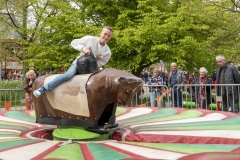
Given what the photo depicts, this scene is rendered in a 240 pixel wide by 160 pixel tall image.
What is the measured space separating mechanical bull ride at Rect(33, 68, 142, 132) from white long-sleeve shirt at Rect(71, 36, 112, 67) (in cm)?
44

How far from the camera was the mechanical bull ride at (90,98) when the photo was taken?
3305mm

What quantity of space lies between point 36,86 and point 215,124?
7.93 ft

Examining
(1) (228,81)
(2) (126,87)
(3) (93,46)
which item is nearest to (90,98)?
(2) (126,87)

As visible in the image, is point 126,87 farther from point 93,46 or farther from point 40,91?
point 40,91

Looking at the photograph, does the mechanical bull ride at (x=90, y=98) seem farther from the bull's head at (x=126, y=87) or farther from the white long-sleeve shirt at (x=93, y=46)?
the white long-sleeve shirt at (x=93, y=46)

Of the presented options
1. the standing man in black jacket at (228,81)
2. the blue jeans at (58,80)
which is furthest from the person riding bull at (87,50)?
the standing man in black jacket at (228,81)

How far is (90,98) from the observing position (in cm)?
332

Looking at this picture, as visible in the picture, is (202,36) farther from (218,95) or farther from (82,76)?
(82,76)

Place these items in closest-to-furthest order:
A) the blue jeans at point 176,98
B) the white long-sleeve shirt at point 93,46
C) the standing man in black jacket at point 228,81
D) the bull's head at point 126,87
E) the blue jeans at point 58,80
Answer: the bull's head at point 126,87
the blue jeans at point 58,80
the white long-sleeve shirt at point 93,46
the standing man in black jacket at point 228,81
the blue jeans at point 176,98

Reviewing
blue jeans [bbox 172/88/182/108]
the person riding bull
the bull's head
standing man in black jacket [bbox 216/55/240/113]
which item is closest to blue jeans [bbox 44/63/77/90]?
the person riding bull

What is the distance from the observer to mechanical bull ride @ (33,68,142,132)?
10.8ft

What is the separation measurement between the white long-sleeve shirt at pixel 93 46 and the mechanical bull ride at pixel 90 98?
0.44 meters

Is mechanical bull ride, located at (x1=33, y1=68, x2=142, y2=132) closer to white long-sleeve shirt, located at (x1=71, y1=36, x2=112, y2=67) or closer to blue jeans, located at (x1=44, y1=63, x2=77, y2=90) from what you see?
blue jeans, located at (x1=44, y1=63, x2=77, y2=90)

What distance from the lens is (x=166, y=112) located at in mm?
5207
